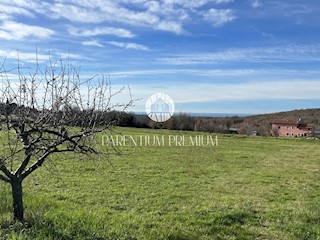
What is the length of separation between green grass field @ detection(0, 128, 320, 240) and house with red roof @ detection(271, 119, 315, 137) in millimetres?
23532

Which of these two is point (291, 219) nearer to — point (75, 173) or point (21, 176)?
point (21, 176)

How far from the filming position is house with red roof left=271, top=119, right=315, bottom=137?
34206 mm

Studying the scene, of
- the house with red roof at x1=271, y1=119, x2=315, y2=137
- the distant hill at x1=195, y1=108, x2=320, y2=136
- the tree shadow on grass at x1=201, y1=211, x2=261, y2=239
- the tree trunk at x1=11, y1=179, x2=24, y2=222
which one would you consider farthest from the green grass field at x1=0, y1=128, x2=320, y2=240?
the house with red roof at x1=271, y1=119, x2=315, y2=137

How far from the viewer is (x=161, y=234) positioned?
434cm

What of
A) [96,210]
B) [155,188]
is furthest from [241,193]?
[96,210]

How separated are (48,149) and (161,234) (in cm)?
182

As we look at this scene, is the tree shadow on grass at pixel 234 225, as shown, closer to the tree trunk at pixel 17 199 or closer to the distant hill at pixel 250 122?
A: the tree trunk at pixel 17 199

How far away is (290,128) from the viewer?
3603cm

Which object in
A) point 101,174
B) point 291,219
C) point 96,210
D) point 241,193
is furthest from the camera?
point 101,174

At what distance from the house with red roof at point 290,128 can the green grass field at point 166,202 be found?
23.5 metres

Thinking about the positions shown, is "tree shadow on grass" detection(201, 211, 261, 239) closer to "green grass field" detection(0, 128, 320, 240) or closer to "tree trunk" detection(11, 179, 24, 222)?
"green grass field" detection(0, 128, 320, 240)

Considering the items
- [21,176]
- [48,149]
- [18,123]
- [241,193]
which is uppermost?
[18,123]

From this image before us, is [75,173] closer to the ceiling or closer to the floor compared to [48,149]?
closer to the floor

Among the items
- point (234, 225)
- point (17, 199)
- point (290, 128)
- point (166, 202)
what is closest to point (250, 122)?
point (290, 128)
